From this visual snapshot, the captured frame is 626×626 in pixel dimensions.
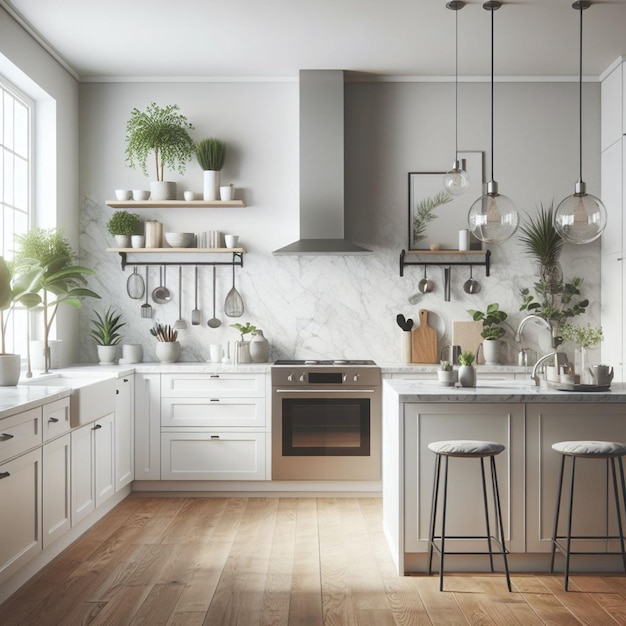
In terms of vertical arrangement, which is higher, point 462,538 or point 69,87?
point 69,87

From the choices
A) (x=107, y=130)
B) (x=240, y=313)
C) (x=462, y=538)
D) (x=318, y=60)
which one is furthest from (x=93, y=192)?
(x=462, y=538)

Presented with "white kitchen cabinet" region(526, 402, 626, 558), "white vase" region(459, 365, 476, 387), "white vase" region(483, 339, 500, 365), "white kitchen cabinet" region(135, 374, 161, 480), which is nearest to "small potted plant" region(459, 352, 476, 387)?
"white vase" region(459, 365, 476, 387)

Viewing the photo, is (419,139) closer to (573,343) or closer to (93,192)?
(573,343)

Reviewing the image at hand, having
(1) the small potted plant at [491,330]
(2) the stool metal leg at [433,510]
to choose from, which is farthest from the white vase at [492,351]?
(2) the stool metal leg at [433,510]

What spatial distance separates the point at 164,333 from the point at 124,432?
86cm

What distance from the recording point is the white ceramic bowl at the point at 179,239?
196 inches

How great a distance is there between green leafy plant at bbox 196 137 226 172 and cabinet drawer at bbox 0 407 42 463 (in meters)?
2.53

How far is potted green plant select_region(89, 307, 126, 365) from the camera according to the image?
4.98 m

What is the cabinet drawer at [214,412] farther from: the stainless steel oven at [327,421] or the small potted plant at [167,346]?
the small potted plant at [167,346]

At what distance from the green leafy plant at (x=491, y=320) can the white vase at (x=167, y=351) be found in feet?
7.37

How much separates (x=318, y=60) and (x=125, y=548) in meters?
3.43

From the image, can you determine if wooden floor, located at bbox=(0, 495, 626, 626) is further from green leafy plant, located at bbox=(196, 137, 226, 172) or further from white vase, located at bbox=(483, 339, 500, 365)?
green leafy plant, located at bbox=(196, 137, 226, 172)

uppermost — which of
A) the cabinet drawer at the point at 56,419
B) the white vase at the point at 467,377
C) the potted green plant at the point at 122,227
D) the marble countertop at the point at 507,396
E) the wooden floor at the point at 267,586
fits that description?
the potted green plant at the point at 122,227

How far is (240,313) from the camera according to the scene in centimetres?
516
